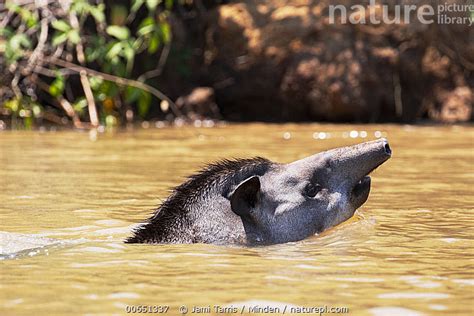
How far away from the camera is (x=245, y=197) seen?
253 inches

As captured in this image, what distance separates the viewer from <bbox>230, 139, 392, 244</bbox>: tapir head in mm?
6504

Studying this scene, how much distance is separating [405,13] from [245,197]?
39.4 feet

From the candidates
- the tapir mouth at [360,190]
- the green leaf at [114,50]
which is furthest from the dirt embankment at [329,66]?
the tapir mouth at [360,190]

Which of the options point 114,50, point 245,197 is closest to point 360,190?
point 245,197

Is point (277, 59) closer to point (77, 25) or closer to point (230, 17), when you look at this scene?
point (230, 17)

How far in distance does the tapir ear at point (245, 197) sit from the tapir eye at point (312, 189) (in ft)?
1.47

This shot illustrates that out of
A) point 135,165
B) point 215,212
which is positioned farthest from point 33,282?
point 135,165

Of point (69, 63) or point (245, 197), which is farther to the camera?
point (69, 63)

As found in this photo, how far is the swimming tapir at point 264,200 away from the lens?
251 inches

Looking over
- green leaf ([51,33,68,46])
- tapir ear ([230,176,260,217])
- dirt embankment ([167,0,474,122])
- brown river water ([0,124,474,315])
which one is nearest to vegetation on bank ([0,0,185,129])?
green leaf ([51,33,68,46])

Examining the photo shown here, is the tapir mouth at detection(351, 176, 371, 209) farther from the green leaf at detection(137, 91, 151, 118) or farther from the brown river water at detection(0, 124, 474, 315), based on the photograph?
the green leaf at detection(137, 91, 151, 118)

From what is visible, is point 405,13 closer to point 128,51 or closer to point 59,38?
point 128,51

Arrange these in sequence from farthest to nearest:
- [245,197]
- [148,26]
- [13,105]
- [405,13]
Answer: [405,13]
[13,105]
[148,26]
[245,197]

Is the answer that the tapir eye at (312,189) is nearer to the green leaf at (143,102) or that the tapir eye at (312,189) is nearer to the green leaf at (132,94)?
the green leaf at (143,102)
